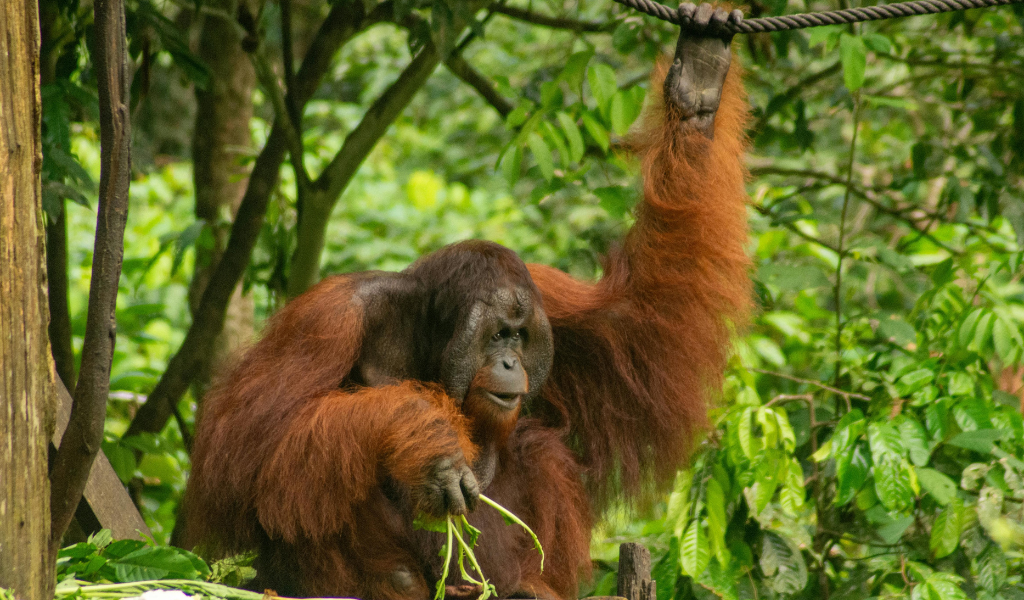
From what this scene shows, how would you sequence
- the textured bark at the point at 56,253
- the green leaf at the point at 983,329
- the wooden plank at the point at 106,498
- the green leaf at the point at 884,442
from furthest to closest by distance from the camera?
the textured bark at the point at 56,253 → the green leaf at the point at 983,329 → the green leaf at the point at 884,442 → the wooden plank at the point at 106,498

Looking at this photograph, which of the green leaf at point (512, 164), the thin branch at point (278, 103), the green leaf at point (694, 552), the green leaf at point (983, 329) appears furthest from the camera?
the thin branch at point (278, 103)

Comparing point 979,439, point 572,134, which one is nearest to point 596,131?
point 572,134

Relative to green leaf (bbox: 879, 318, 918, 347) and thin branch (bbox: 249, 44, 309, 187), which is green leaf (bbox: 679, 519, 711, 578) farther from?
thin branch (bbox: 249, 44, 309, 187)

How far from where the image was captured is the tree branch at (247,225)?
12.5 ft

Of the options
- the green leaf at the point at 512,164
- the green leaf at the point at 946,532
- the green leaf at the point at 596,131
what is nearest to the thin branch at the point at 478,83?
the green leaf at the point at 596,131

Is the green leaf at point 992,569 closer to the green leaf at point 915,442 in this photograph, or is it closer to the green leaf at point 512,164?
the green leaf at point 915,442

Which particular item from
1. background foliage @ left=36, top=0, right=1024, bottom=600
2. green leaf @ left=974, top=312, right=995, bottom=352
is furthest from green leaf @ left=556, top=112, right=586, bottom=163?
green leaf @ left=974, top=312, right=995, bottom=352

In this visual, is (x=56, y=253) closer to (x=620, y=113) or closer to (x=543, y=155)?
(x=543, y=155)

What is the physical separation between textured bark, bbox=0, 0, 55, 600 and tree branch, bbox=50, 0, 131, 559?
0.21 ft

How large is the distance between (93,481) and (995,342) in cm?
255

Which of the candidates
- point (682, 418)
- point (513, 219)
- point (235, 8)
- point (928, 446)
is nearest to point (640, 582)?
point (682, 418)

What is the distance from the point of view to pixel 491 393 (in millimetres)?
2557

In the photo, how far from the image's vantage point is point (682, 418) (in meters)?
3.08

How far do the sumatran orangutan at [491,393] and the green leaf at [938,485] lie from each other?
0.64m
